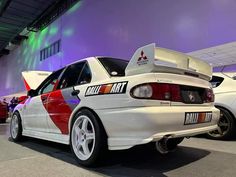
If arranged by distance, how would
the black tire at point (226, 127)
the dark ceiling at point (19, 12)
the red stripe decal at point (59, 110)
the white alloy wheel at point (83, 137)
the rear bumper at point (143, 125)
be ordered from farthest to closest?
the dark ceiling at point (19, 12)
the black tire at point (226, 127)
the red stripe decal at point (59, 110)
the white alloy wheel at point (83, 137)
the rear bumper at point (143, 125)

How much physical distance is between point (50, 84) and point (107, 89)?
67.9 inches

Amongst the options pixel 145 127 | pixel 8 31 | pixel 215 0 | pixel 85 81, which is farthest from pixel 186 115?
pixel 8 31

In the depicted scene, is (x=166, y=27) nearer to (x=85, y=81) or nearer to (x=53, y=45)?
(x=85, y=81)

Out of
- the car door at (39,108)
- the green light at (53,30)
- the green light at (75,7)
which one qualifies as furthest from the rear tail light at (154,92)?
the green light at (53,30)

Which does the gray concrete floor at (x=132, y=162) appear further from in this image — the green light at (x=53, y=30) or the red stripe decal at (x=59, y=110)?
the green light at (x=53, y=30)

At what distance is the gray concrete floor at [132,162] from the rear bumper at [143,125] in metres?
0.39

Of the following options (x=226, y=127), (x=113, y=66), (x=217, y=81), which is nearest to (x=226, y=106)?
(x=226, y=127)

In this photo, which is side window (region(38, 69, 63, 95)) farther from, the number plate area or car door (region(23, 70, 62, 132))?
the number plate area

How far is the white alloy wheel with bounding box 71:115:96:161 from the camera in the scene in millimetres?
2799

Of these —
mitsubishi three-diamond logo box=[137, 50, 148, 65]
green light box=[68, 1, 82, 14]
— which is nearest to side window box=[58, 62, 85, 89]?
mitsubishi three-diamond logo box=[137, 50, 148, 65]

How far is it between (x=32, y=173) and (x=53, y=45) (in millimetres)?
15884

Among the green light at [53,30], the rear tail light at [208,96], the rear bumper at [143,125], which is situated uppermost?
the green light at [53,30]

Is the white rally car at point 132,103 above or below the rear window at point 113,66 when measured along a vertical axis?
below

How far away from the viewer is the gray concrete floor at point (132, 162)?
2510mm
